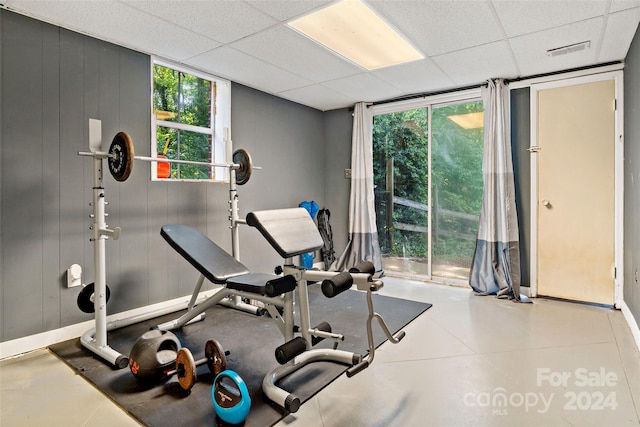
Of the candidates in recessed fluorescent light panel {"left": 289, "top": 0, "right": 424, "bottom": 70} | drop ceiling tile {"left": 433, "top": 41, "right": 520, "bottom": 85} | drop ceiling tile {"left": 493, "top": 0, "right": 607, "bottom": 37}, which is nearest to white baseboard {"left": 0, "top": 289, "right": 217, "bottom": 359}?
recessed fluorescent light panel {"left": 289, "top": 0, "right": 424, "bottom": 70}

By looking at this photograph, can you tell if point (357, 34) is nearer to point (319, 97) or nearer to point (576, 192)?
point (319, 97)

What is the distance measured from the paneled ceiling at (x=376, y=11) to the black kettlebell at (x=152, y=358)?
6.91 ft

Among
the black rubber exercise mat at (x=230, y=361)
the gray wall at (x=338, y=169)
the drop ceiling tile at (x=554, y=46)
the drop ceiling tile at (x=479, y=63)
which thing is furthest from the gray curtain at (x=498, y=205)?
the gray wall at (x=338, y=169)

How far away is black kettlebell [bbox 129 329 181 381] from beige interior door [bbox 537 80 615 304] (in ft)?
11.8

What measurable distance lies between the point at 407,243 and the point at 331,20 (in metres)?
2.98

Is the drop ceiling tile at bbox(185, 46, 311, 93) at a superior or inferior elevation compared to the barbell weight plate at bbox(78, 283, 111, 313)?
superior

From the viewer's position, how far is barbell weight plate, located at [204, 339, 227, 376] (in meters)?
2.05

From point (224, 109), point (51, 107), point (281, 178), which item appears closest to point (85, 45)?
point (51, 107)

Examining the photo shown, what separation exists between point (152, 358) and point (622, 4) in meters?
3.61

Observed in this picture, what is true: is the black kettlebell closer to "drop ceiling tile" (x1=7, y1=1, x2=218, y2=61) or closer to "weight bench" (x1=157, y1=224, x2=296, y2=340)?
"weight bench" (x1=157, y1=224, x2=296, y2=340)

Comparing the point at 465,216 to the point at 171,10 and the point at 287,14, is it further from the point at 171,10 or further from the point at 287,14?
the point at 171,10

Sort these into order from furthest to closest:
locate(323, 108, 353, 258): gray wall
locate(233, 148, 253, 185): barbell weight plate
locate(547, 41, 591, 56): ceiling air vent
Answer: locate(323, 108, 353, 258): gray wall < locate(233, 148, 253, 185): barbell weight plate < locate(547, 41, 591, 56): ceiling air vent

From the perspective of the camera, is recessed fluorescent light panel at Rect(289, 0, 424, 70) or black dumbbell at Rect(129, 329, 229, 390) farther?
recessed fluorescent light panel at Rect(289, 0, 424, 70)

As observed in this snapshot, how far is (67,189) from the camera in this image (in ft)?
8.68
